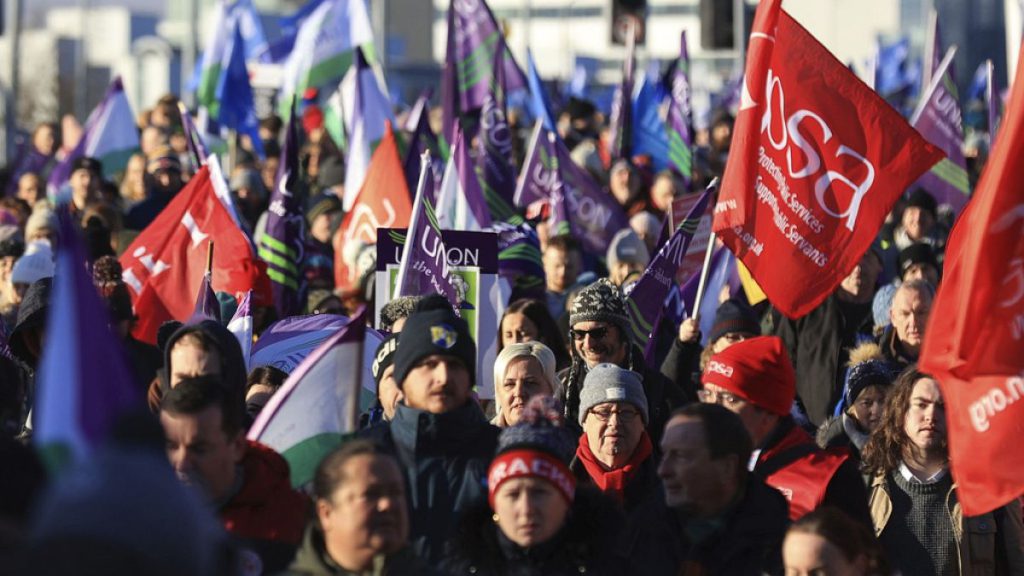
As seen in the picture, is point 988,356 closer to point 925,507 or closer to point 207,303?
point 925,507

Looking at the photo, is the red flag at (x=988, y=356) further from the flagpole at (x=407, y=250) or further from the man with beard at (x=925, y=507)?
the flagpole at (x=407, y=250)

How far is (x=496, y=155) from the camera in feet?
44.2

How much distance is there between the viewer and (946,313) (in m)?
5.17

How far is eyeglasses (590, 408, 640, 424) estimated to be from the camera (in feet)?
21.5

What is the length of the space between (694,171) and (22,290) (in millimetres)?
7938

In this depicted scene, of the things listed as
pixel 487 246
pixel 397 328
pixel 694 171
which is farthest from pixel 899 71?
pixel 397 328

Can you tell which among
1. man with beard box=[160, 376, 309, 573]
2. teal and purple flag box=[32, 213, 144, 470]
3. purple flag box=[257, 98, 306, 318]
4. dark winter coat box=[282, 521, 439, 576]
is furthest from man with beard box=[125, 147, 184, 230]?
teal and purple flag box=[32, 213, 144, 470]

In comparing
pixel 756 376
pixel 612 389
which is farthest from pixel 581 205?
pixel 756 376

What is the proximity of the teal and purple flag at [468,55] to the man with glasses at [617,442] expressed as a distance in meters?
8.75

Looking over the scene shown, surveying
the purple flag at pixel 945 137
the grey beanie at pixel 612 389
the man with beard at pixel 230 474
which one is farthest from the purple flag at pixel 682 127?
the man with beard at pixel 230 474

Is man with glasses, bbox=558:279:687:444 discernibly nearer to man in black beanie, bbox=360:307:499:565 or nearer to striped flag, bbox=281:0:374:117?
man in black beanie, bbox=360:307:499:565

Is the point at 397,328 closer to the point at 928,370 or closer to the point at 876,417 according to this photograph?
the point at 876,417

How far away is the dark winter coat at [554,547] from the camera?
4992 mm

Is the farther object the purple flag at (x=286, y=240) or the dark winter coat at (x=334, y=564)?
the purple flag at (x=286, y=240)
